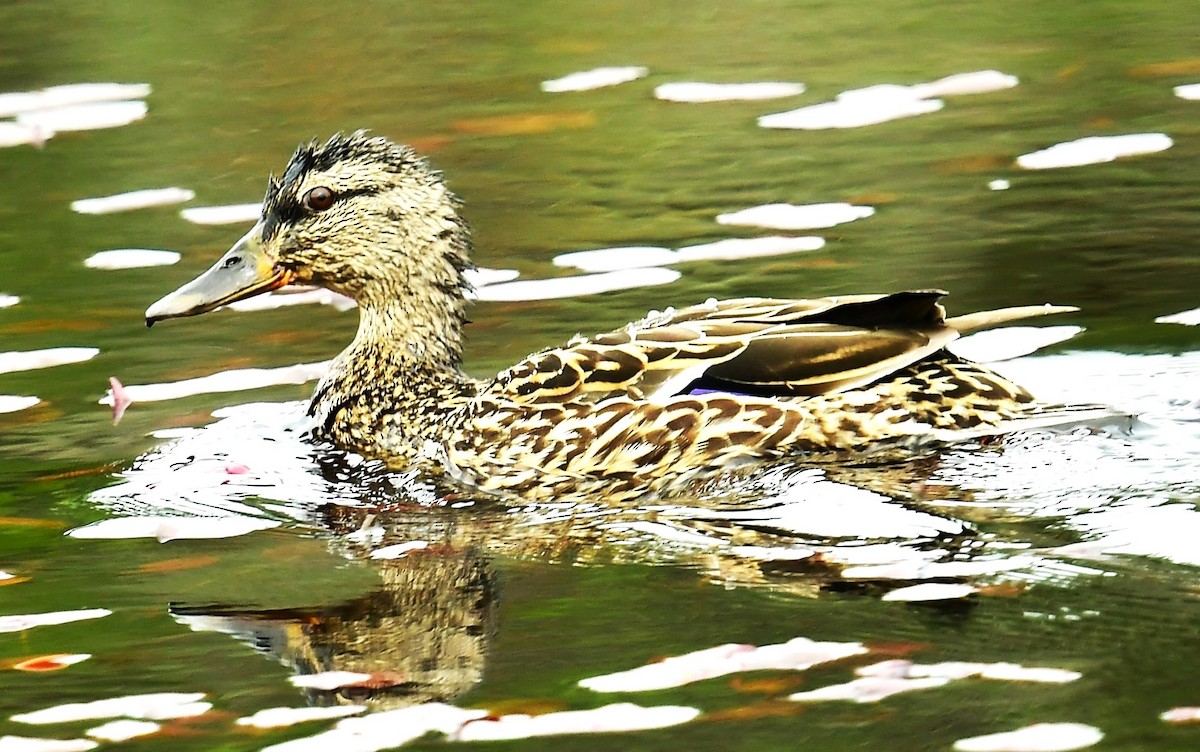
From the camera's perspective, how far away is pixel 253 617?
6.83 meters

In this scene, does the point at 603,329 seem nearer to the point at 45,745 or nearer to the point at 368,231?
the point at 368,231

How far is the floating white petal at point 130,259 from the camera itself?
458 inches

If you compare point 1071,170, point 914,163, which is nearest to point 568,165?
point 914,163

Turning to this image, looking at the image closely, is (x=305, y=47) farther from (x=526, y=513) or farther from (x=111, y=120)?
(x=526, y=513)

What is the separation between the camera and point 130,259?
11734 mm

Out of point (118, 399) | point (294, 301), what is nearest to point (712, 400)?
point (118, 399)

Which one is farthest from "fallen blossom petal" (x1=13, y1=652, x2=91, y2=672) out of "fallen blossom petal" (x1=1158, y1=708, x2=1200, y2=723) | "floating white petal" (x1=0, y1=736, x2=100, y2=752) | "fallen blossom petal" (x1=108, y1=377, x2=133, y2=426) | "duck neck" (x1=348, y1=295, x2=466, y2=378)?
Answer: "fallen blossom petal" (x1=1158, y1=708, x2=1200, y2=723)

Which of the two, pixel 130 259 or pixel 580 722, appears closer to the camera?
pixel 580 722

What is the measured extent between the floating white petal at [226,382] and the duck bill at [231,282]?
0.66 meters

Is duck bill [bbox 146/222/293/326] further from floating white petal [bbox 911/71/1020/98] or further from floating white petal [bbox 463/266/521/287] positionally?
floating white petal [bbox 911/71/1020/98]

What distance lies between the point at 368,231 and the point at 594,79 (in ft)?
19.5

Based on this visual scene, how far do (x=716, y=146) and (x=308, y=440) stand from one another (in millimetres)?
4747

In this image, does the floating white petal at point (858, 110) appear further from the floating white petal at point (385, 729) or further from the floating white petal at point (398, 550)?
the floating white petal at point (385, 729)

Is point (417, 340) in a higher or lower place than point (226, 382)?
higher
